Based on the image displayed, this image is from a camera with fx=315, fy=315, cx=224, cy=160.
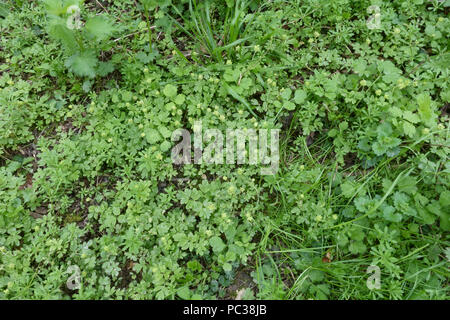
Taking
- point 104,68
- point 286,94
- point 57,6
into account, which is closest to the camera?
point 57,6

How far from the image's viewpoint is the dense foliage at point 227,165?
2.36m

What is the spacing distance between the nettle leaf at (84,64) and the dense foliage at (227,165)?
20 millimetres

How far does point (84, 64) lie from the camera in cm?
280

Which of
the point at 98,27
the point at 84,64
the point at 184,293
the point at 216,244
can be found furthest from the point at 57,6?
the point at 184,293

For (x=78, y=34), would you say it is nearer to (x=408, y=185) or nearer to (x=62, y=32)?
(x=62, y=32)

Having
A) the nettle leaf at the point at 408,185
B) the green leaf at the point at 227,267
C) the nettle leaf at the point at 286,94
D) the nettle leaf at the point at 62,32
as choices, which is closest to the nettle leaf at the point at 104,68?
the nettle leaf at the point at 62,32

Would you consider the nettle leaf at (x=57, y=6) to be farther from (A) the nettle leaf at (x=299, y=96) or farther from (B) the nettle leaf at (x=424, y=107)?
(B) the nettle leaf at (x=424, y=107)

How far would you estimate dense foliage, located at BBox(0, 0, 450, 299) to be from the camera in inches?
93.0

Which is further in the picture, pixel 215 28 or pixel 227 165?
pixel 215 28

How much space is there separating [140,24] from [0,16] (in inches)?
62.7

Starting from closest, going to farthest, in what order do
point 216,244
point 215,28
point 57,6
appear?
→ point 216,244
point 57,6
point 215,28

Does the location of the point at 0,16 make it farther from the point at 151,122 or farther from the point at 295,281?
the point at 295,281

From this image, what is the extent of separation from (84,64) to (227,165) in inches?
61.5
